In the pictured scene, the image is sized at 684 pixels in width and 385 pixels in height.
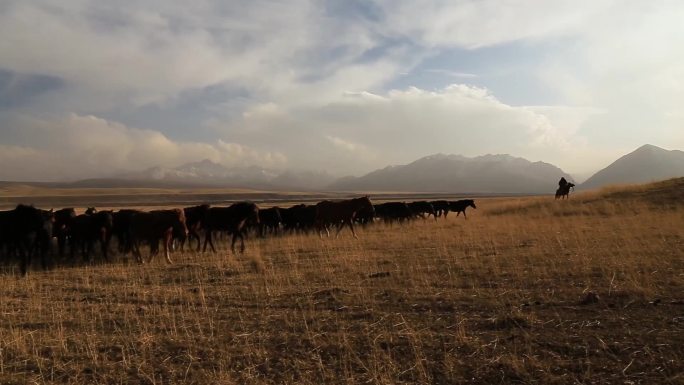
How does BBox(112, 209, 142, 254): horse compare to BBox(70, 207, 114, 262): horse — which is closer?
BBox(70, 207, 114, 262): horse

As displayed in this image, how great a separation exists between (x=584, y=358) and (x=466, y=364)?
139 centimetres

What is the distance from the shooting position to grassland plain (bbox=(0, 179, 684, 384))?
582 cm

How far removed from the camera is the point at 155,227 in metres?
17.4

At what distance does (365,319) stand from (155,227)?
11.6 metres

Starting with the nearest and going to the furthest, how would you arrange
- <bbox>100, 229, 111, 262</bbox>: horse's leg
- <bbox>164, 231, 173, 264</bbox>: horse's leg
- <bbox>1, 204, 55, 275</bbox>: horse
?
1. <bbox>1, 204, 55, 275</bbox>: horse
2. <bbox>164, 231, 173, 264</bbox>: horse's leg
3. <bbox>100, 229, 111, 262</bbox>: horse's leg

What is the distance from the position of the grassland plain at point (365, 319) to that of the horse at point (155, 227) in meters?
2.00

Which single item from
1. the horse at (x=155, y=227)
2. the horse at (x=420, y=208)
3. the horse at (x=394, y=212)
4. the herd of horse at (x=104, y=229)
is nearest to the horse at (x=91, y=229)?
the herd of horse at (x=104, y=229)

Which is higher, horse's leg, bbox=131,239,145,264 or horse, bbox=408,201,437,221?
horse, bbox=408,201,437,221

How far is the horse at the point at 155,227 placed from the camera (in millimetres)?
17359

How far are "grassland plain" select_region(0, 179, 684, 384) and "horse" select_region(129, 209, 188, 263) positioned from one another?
2.00 meters

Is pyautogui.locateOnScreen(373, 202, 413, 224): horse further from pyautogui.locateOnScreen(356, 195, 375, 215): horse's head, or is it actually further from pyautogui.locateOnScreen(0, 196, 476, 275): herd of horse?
pyautogui.locateOnScreen(0, 196, 476, 275): herd of horse

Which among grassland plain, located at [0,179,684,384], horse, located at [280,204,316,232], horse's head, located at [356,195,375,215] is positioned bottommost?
grassland plain, located at [0,179,684,384]

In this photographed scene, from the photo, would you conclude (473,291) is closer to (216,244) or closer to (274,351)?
(274,351)

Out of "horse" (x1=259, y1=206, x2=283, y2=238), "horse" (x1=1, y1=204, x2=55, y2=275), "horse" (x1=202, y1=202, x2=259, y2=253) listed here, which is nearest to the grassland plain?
"horse" (x1=1, y1=204, x2=55, y2=275)
